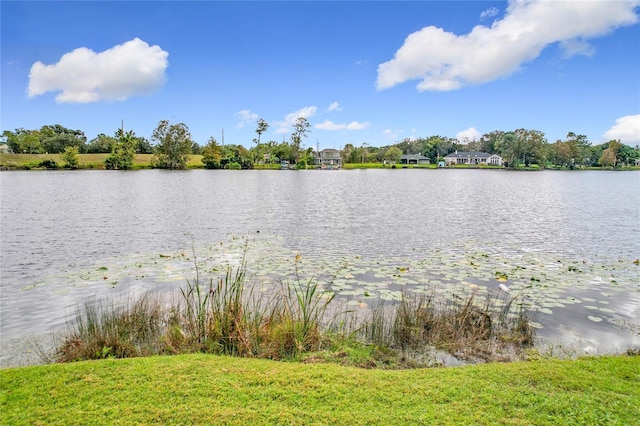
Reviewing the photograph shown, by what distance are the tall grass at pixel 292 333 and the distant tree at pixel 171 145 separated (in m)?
88.5

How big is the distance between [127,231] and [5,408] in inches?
504

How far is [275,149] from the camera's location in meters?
111

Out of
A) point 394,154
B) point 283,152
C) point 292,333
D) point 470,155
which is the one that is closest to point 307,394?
point 292,333

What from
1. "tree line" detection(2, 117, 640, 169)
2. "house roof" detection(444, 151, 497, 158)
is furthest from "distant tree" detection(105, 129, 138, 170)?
"house roof" detection(444, 151, 497, 158)

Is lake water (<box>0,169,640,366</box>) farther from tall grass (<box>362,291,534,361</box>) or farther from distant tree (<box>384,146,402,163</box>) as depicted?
distant tree (<box>384,146,402,163</box>)

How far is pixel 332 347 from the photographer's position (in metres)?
5.32

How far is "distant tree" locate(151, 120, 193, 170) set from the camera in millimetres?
87562

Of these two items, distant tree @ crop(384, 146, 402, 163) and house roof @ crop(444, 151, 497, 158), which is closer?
distant tree @ crop(384, 146, 402, 163)

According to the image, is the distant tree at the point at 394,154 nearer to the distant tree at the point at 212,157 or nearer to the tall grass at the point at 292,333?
the distant tree at the point at 212,157

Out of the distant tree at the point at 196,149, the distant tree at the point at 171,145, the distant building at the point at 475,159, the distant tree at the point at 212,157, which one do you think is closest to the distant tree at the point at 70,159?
the distant tree at the point at 171,145

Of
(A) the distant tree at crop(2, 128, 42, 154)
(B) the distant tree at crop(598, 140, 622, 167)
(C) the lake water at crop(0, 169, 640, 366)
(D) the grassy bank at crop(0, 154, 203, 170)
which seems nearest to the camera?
(C) the lake water at crop(0, 169, 640, 366)

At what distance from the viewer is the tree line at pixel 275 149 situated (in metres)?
87.7

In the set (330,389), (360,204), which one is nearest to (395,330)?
(330,389)

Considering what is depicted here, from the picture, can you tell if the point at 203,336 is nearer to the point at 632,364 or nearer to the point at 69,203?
the point at 632,364
